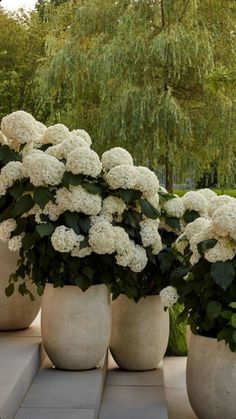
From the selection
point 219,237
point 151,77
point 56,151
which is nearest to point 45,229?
point 56,151

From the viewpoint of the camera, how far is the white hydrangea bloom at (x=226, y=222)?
3594mm

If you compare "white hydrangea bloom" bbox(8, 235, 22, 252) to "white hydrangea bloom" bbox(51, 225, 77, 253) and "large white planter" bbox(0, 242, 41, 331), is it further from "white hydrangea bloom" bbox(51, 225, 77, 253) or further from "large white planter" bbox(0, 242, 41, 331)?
"large white planter" bbox(0, 242, 41, 331)

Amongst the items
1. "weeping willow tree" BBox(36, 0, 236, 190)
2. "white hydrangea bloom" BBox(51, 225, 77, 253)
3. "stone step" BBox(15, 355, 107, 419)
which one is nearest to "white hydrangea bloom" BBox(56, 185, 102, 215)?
"white hydrangea bloom" BBox(51, 225, 77, 253)

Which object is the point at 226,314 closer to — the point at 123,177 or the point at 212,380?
the point at 212,380

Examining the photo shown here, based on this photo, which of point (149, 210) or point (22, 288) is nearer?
point (149, 210)

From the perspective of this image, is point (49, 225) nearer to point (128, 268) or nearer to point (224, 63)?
point (128, 268)

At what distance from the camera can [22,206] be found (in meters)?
4.08

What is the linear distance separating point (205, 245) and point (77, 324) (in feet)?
3.16

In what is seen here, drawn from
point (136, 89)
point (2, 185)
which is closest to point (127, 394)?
point (2, 185)

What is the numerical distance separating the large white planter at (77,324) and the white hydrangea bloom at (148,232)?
1.17ft

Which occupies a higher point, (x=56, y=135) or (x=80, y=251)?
(x=56, y=135)

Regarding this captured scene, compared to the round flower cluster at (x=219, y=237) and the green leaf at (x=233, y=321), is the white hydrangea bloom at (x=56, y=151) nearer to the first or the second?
the round flower cluster at (x=219, y=237)

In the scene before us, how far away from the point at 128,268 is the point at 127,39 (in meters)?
13.0

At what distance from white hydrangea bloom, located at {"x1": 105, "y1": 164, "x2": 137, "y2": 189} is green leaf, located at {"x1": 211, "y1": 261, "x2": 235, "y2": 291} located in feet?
2.28
